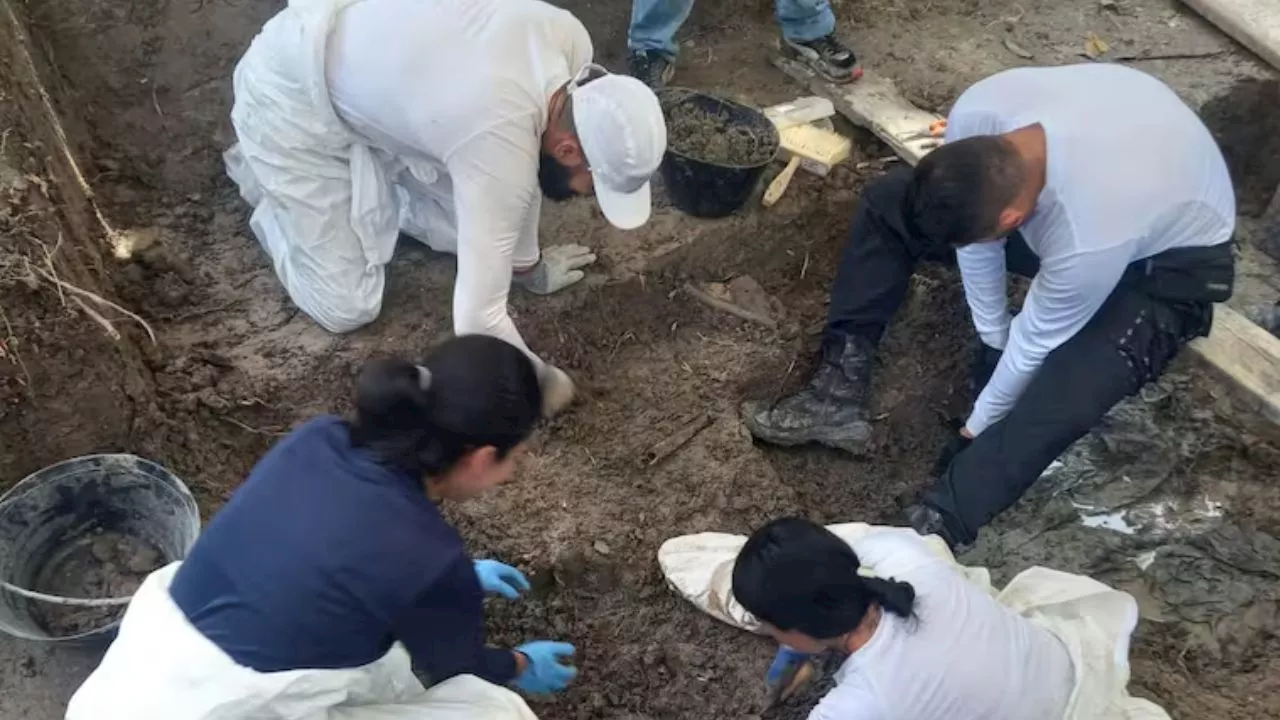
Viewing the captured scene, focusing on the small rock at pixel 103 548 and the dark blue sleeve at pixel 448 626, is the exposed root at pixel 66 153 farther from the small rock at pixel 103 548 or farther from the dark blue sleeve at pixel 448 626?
the dark blue sleeve at pixel 448 626

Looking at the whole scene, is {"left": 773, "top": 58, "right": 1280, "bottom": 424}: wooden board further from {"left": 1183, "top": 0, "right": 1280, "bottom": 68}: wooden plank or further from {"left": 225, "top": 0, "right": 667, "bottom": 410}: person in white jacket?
{"left": 225, "top": 0, "right": 667, "bottom": 410}: person in white jacket

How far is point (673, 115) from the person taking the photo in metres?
3.69

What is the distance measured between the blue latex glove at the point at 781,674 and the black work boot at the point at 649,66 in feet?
7.31

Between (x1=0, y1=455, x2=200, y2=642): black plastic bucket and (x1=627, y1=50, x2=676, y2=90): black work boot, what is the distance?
7.47 feet

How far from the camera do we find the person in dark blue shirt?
5.77 feet

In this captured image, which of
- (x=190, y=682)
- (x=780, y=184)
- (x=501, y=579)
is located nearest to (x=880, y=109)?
(x=780, y=184)

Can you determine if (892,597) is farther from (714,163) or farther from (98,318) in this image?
(98,318)

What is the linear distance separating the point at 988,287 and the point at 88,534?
8.39 feet

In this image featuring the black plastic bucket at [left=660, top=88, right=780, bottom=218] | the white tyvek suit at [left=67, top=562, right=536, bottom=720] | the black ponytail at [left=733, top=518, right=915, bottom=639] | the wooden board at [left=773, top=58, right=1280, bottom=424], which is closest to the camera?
the white tyvek suit at [left=67, top=562, right=536, bottom=720]

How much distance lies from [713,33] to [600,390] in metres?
1.87

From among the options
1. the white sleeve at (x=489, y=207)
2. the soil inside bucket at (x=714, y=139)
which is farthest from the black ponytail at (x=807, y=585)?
the soil inside bucket at (x=714, y=139)

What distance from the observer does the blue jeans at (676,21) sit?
3938 millimetres

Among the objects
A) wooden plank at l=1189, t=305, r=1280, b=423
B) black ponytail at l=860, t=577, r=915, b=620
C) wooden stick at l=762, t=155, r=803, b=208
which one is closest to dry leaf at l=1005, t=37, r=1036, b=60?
wooden stick at l=762, t=155, r=803, b=208

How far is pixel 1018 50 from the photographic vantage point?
4.41 m
